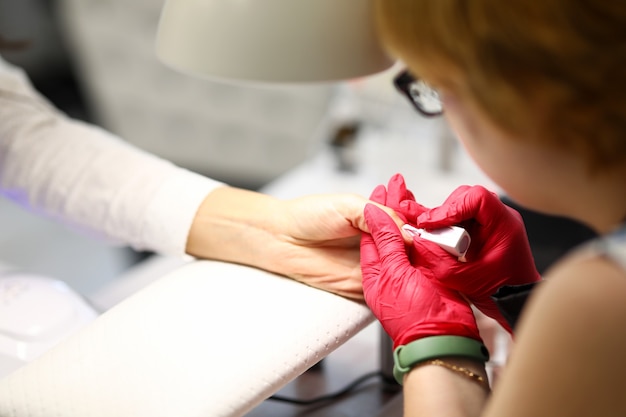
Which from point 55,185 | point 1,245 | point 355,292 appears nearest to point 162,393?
point 355,292

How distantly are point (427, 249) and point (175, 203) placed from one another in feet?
1.10

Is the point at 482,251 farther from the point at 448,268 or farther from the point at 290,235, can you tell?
the point at 290,235

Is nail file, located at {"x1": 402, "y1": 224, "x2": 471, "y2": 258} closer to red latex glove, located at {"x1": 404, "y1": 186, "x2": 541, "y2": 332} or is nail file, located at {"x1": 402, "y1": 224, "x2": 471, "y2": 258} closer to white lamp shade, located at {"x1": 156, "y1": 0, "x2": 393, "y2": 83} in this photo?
red latex glove, located at {"x1": 404, "y1": 186, "x2": 541, "y2": 332}

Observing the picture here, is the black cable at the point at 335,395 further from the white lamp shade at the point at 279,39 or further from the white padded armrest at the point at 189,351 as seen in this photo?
the white lamp shade at the point at 279,39

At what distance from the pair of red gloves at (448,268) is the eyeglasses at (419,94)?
8cm

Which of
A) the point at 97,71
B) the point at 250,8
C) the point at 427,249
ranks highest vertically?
the point at 250,8

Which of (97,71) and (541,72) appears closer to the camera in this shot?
(541,72)

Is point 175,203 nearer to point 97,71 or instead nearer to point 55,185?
point 55,185

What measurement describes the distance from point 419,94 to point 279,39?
7.9 inches

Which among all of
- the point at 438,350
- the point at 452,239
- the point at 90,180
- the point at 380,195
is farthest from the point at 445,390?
the point at 90,180

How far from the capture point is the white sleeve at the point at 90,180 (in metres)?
0.91

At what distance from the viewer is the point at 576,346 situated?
0.47 m

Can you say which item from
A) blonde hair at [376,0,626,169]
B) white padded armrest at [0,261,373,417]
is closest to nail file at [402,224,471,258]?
white padded armrest at [0,261,373,417]

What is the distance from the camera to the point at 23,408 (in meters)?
0.66
